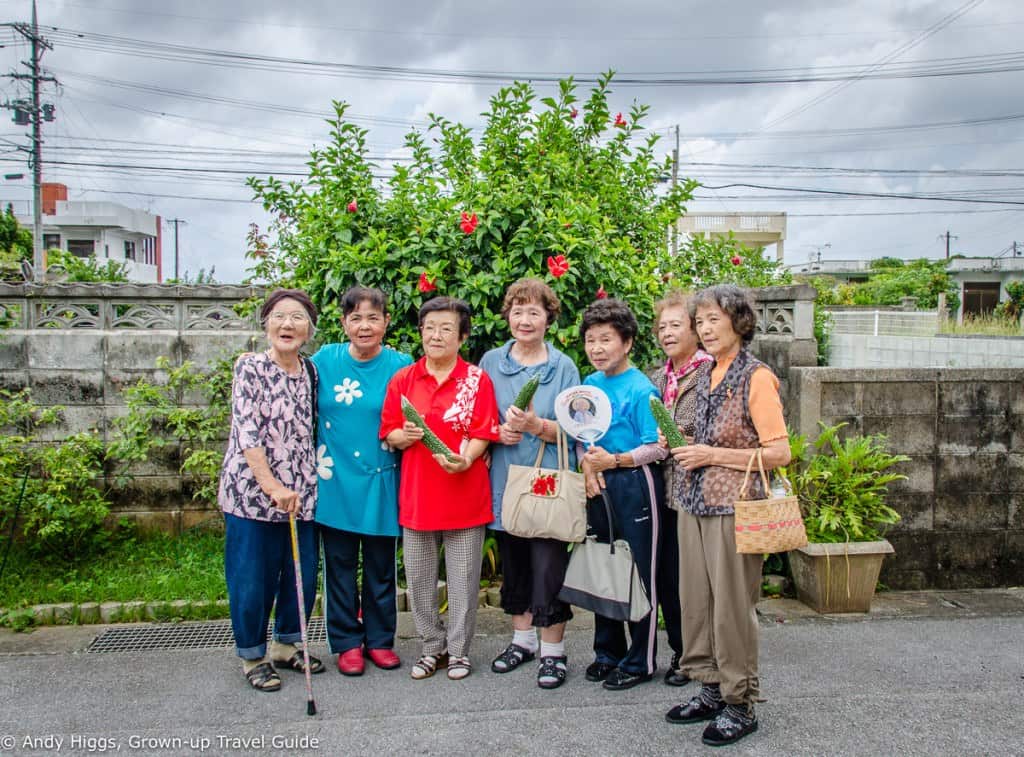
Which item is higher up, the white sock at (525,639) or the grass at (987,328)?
the grass at (987,328)

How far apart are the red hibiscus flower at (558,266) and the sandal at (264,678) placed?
2.66 meters

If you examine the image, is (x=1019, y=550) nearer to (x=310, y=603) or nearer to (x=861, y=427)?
(x=861, y=427)

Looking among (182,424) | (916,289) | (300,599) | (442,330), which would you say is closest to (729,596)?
(442,330)

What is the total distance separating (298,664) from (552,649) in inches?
51.9

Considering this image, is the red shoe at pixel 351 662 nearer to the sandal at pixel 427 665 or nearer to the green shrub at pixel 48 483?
the sandal at pixel 427 665

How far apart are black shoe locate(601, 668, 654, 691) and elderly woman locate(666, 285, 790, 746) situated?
1.20 feet

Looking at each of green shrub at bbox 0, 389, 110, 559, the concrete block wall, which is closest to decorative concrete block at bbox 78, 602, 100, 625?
green shrub at bbox 0, 389, 110, 559

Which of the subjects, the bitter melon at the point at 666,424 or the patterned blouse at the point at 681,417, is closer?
the bitter melon at the point at 666,424

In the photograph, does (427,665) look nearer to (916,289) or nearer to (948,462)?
(948,462)

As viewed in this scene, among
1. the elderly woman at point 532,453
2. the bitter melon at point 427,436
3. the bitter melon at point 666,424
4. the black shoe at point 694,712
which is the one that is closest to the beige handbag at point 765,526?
the bitter melon at point 666,424

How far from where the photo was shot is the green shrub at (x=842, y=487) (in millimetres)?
4996

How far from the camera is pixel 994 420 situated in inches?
215

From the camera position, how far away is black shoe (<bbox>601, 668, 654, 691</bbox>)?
374cm

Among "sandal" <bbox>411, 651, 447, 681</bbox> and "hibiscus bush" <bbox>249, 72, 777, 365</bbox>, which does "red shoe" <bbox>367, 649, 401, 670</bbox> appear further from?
"hibiscus bush" <bbox>249, 72, 777, 365</bbox>
